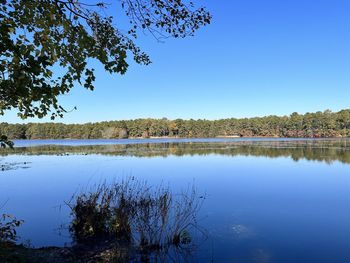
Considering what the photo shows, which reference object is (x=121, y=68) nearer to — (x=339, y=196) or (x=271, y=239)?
(x=271, y=239)

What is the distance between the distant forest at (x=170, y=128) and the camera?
13812cm

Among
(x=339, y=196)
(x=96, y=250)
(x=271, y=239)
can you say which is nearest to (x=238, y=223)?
(x=271, y=239)

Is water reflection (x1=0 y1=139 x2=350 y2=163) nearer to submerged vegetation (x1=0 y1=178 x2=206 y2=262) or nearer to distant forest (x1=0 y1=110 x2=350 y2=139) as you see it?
submerged vegetation (x1=0 y1=178 x2=206 y2=262)

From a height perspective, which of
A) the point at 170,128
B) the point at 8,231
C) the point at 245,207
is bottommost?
the point at 245,207

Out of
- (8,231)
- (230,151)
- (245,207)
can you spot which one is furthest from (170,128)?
(8,231)

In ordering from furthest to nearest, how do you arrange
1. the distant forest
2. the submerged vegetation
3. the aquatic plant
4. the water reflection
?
the distant forest → the water reflection → the submerged vegetation → the aquatic plant

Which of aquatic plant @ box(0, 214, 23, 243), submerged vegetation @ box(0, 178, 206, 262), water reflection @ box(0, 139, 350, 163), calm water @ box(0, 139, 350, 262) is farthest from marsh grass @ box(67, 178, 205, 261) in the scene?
water reflection @ box(0, 139, 350, 163)

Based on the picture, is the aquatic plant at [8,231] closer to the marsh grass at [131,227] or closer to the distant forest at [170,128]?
the marsh grass at [131,227]

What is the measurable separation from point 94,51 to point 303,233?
28.8ft

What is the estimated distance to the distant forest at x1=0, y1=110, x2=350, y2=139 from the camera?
453ft

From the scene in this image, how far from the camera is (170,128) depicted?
148125 mm

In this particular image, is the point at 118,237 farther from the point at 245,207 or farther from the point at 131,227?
the point at 245,207

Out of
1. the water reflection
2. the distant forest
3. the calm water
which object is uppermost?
the distant forest

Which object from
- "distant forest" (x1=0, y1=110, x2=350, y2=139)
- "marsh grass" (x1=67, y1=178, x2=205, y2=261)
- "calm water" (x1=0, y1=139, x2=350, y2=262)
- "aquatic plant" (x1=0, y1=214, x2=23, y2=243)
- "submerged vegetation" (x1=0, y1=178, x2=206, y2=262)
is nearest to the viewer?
"aquatic plant" (x1=0, y1=214, x2=23, y2=243)
